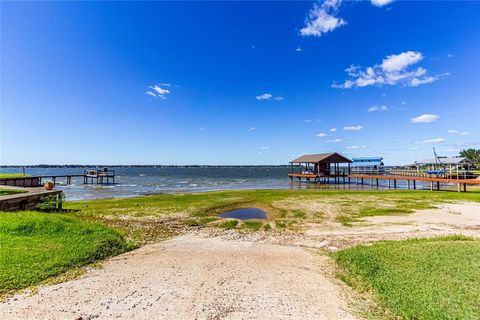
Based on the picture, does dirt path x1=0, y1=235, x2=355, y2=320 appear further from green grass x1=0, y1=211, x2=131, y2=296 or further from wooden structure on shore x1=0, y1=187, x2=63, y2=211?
wooden structure on shore x1=0, y1=187, x2=63, y2=211

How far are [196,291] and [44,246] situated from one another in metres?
5.42

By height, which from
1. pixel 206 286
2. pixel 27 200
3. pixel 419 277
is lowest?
pixel 206 286

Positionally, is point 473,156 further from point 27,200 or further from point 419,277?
point 27,200

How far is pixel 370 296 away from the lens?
5.10m

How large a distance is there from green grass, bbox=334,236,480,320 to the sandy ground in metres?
0.65

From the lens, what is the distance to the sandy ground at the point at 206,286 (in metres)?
4.55

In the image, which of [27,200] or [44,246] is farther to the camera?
[27,200]

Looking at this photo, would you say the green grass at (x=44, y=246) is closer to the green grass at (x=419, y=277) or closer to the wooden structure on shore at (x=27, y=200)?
the wooden structure on shore at (x=27, y=200)

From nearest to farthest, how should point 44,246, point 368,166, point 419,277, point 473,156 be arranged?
point 419,277, point 44,246, point 368,166, point 473,156

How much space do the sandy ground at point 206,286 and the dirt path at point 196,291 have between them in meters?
0.02

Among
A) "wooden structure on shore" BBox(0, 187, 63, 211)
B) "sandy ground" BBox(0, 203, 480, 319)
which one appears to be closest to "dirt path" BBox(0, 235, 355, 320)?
"sandy ground" BBox(0, 203, 480, 319)

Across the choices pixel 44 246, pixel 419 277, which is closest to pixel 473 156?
pixel 419 277

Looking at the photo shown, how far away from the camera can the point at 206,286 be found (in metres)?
5.68

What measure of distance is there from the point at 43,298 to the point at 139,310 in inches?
82.3
